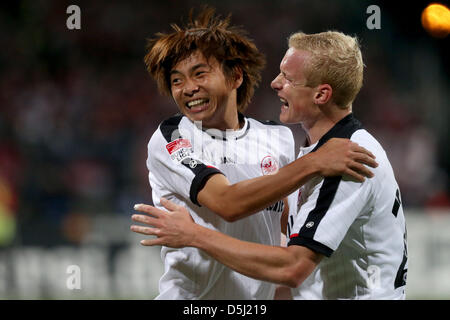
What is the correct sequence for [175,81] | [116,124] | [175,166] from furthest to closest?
[116,124] < [175,81] < [175,166]

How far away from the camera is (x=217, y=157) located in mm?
3717

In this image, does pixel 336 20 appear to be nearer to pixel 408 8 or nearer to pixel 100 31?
pixel 408 8

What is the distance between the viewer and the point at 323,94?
10.9 feet

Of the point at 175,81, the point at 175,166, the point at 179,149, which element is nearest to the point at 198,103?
the point at 175,81

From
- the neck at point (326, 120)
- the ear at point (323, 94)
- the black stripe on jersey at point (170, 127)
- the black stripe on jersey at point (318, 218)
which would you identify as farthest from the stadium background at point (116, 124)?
the black stripe on jersey at point (318, 218)

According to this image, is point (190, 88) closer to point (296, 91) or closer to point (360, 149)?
point (296, 91)

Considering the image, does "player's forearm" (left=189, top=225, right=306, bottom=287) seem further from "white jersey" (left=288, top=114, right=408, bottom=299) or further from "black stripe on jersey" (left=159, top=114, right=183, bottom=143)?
"black stripe on jersey" (left=159, top=114, right=183, bottom=143)

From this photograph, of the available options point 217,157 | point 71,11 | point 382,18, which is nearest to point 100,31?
point 71,11

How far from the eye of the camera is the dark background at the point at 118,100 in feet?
28.8

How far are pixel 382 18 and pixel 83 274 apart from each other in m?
6.95

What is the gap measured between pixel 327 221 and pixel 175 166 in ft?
3.28

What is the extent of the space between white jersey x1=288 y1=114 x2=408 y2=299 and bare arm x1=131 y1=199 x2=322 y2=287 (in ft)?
0.30

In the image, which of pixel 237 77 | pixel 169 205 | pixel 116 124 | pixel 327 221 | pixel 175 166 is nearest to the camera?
pixel 327 221

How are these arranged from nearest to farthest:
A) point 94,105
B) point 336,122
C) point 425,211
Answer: point 336,122, point 425,211, point 94,105
